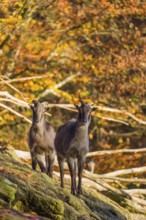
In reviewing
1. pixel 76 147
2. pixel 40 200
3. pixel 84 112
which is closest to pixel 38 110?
pixel 76 147

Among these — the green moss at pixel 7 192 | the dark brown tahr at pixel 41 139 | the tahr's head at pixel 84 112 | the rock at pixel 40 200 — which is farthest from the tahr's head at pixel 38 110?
the green moss at pixel 7 192

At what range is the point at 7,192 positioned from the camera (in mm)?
13383

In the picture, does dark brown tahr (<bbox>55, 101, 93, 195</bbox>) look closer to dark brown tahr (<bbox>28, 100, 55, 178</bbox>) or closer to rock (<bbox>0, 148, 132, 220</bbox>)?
rock (<bbox>0, 148, 132, 220</bbox>)

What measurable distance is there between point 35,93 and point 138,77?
5772 millimetres

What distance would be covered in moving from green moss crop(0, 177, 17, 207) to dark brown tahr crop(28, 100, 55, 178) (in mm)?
4429

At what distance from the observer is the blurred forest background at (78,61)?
30.0 metres

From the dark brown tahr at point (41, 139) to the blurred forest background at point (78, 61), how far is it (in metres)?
9.62

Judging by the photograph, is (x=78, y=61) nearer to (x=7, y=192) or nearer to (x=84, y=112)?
(x=84, y=112)

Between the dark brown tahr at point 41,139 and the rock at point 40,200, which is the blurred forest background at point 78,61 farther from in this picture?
the rock at point 40,200

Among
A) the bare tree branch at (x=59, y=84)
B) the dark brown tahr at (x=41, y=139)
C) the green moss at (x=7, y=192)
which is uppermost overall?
the green moss at (x=7, y=192)

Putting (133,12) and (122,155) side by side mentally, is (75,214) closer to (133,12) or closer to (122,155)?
(133,12)

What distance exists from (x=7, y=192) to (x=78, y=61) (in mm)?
21443

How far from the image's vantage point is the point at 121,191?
23.3 meters

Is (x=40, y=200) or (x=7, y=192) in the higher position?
(x=7, y=192)
